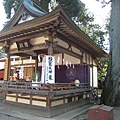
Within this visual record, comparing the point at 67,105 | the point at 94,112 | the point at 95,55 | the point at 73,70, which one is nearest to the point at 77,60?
the point at 73,70

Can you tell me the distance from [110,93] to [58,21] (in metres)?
5.26

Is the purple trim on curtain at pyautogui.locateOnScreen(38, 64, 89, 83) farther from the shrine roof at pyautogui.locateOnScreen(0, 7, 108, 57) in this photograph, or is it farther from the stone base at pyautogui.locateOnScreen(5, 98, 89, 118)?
the shrine roof at pyautogui.locateOnScreen(0, 7, 108, 57)

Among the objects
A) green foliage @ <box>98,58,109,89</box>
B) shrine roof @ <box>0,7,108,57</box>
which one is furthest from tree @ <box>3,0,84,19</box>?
shrine roof @ <box>0,7,108,57</box>

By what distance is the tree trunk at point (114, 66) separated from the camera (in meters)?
8.27

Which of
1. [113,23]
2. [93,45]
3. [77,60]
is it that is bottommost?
[77,60]

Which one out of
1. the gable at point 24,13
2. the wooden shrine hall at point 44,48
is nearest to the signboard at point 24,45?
the wooden shrine hall at point 44,48

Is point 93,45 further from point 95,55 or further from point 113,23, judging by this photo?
point 95,55

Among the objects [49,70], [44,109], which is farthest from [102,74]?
[49,70]

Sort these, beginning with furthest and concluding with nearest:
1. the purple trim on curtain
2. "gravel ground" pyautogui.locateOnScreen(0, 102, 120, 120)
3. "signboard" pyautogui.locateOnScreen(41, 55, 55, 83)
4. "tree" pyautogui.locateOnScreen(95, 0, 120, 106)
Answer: the purple trim on curtain, "tree" pyautogui.locateOnScreen(95, 0, 120, 106), "gravel ground" pyautogui.locateOnScreen(0, 102, 120, 120), "signboard" pyautogui.locateOnScreen(41, 55, 55, 83)

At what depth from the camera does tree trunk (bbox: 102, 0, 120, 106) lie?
827 cm

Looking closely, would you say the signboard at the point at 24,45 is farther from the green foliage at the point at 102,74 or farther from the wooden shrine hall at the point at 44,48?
the green foliage at the point at 102,74

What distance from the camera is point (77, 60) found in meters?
10.1

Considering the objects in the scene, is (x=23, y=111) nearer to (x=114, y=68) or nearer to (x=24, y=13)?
(x=24, y=13)

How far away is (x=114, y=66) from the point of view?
8.70m
